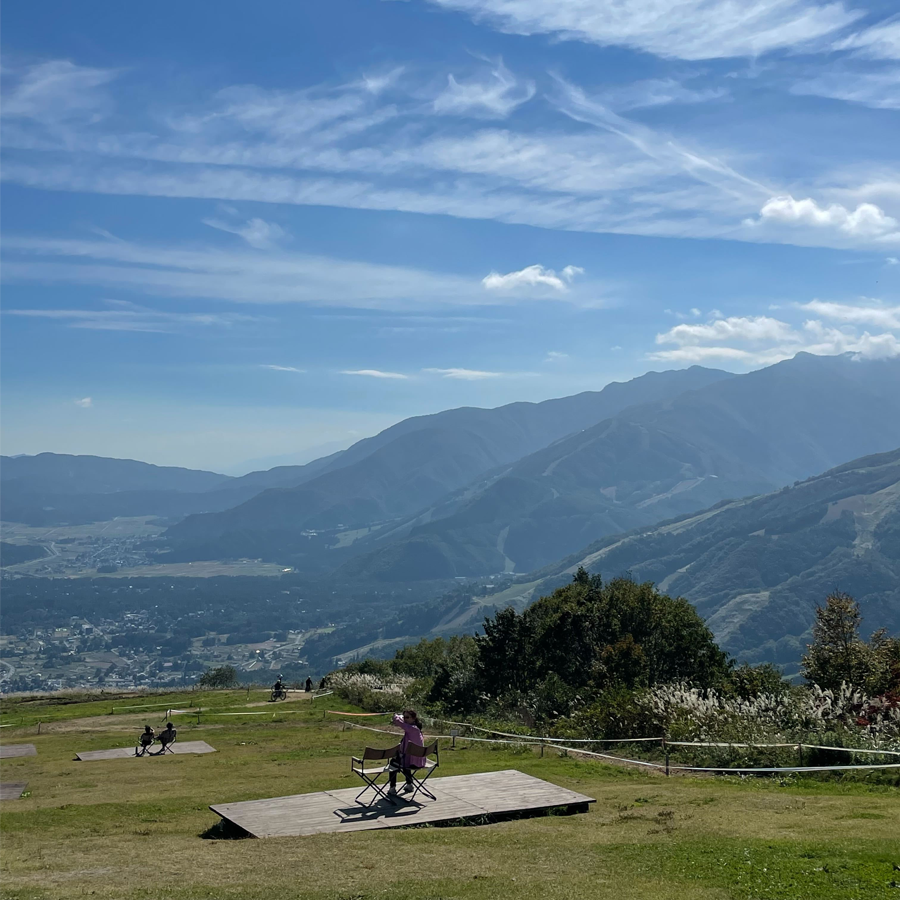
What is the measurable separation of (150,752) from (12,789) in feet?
25.5

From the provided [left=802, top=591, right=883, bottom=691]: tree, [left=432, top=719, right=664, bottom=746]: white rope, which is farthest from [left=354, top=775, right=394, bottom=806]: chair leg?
[left=802, top=591, right=883, bottom=691]: tree

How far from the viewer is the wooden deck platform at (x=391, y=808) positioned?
1556cm

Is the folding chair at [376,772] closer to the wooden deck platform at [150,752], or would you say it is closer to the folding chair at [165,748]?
the wooden deck platform at [150,752]

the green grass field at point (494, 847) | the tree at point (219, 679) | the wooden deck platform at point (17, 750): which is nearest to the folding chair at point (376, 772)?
the green grass field at point (494, 847)

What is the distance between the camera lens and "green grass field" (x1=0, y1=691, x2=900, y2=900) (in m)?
11.6

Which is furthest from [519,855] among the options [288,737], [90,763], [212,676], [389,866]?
[212,676]

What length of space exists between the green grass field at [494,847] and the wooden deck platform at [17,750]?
770 centimetres

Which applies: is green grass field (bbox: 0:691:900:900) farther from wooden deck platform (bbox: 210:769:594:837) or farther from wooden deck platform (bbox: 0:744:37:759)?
wooden deck platform (bbox: 0:744:37:759)

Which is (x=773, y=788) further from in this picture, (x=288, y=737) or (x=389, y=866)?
(x=288, y=737)

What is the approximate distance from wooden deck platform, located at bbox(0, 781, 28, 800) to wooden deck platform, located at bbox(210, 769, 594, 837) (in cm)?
795

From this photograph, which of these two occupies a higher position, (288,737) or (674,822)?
(674,822)

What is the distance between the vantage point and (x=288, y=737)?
3356cm

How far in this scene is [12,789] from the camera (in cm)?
2273

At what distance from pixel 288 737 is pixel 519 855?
857 inches
